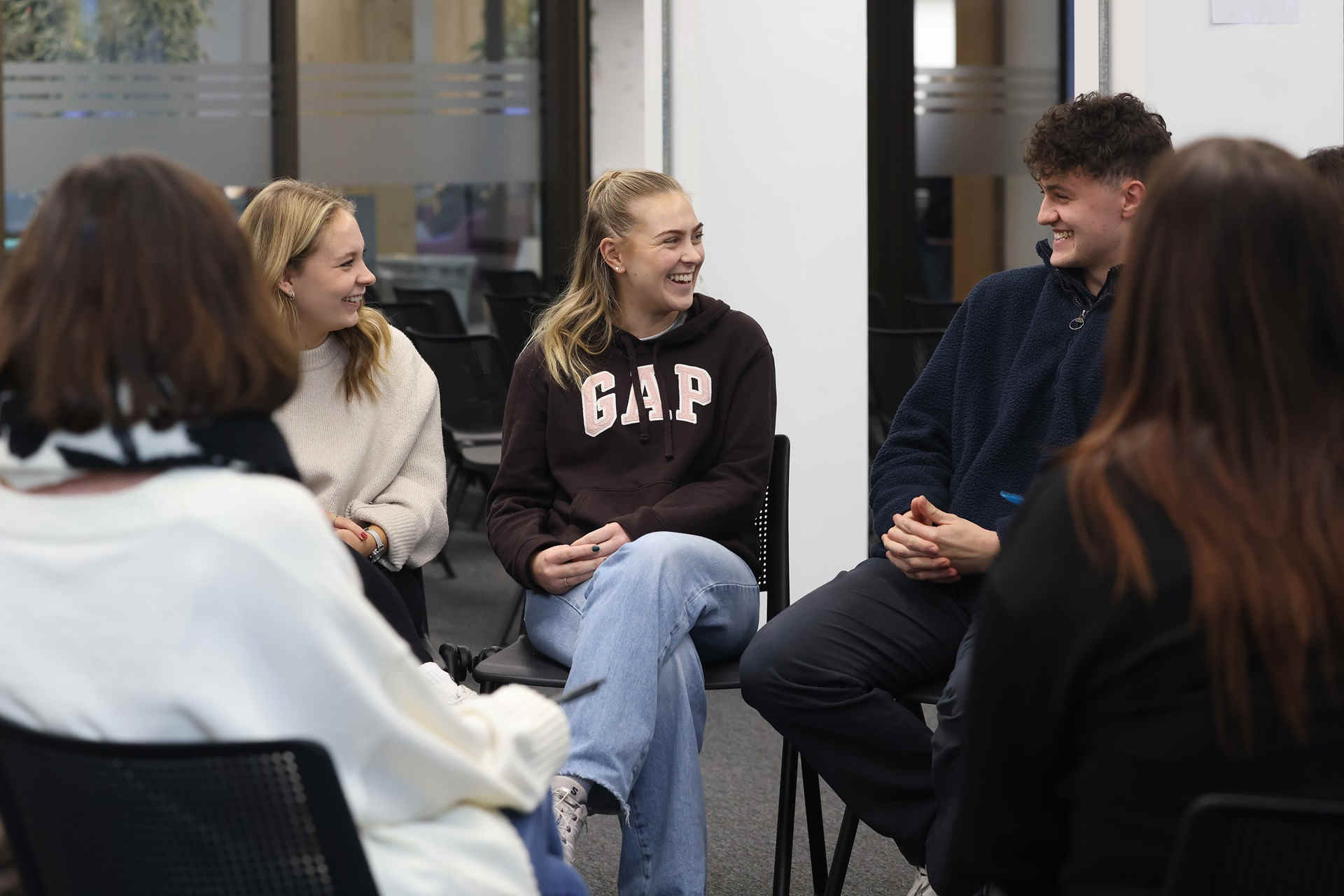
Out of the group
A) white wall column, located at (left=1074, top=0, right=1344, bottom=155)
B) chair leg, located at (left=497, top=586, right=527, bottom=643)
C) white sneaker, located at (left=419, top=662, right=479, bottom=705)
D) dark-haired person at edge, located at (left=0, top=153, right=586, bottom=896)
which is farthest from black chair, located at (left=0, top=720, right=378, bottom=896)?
white wall column, located at (left=1074, top=0, right=1344, bottom=155)

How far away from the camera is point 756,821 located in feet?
9.39

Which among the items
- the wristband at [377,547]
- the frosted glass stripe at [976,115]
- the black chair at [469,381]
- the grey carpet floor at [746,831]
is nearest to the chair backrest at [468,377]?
the black chair at [469,381]

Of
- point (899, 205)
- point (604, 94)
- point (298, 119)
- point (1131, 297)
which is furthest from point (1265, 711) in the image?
point (604, 94)

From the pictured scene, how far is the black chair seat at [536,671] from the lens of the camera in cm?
228

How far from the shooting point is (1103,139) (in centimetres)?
227

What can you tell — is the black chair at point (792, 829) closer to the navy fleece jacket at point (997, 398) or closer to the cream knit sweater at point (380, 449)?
the navy fleece jacket at point (997, 398)

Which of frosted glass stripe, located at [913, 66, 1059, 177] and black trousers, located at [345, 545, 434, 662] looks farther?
frosted glass stripe, located at [913, 66, 1059, 177]

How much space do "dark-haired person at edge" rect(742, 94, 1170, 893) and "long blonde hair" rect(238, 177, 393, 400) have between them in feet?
2.70

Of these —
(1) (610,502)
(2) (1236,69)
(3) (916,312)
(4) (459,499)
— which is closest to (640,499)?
(1) (610,502)

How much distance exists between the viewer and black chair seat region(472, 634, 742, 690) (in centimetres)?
228

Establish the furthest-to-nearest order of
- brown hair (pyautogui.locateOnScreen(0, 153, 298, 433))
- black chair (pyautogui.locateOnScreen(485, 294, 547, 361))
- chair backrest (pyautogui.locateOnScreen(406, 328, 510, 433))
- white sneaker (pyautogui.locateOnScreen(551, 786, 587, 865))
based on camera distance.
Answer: black chair (pyautogui.locateOnScreen(485, 294, 547, 361)), chair backrest (pyautogui.locateOnScreen(406, 328, 510, 433)), white sneaker (pyautogui.locateOnScreen(551, 786, 587, 865)), brown hair (pyautogui.locateOnScreen(0, 153, 298, 433))

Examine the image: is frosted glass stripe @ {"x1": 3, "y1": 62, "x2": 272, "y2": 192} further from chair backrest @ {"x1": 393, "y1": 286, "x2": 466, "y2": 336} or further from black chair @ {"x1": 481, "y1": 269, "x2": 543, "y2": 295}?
black chair @ {"x1": 481, "y1": 269, "x2": 543, "y2": 295}

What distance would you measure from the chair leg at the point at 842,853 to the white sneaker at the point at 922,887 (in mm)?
150

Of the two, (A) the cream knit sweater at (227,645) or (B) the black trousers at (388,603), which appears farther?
(B) the black trousers at (388,603)
